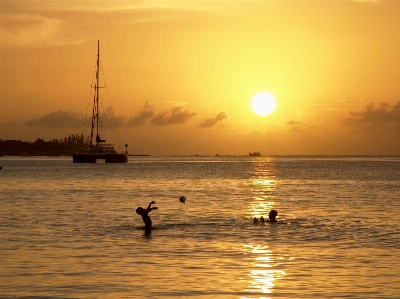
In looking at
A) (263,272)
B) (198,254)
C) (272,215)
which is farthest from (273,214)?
(263,272)

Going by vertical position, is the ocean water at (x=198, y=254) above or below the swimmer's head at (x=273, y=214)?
below

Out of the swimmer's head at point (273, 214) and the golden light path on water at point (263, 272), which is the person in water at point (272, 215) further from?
the golden light path on water at point (263, 272)

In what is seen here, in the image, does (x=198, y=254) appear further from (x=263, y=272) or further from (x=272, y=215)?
(x=272, y=215)

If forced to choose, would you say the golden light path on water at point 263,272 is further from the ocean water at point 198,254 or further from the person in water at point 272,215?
the person in water at point 272,215

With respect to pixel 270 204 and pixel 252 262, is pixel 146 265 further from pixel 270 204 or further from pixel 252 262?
pixel 270 204

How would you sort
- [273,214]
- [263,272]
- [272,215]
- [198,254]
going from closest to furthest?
[263,272] < [198,254] < [273,214] < [272,215]

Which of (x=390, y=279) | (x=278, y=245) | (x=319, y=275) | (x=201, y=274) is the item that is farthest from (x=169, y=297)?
(x=278, y=245)

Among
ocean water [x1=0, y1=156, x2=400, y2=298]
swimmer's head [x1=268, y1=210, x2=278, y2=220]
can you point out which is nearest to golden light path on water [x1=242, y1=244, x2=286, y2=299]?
ocean water [x1=0, y1=156, x2=400, y2=298]

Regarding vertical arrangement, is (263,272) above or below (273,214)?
below

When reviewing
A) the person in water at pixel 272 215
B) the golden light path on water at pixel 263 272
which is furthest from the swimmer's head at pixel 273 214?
the golden light path on water at pixel 263 272

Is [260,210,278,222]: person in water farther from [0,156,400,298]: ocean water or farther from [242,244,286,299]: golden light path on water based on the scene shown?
[242,244,286,299]: golden light path on water

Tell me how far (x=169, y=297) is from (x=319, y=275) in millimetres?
5874

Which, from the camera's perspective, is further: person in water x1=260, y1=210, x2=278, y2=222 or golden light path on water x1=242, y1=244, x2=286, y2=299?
person in water x1=260, y1=210, x2=278, y2=222

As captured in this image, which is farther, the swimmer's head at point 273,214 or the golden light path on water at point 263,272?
the swimmer's head at point 273,214
